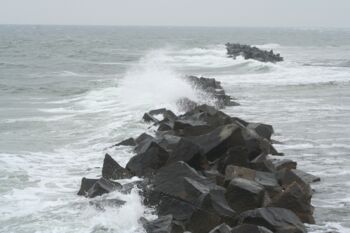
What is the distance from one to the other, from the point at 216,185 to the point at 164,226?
1.31 metres

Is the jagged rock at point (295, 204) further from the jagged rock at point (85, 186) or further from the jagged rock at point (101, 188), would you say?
the jagged rock at point (85, 186)

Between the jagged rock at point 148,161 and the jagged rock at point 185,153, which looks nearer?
the jagged rock at point 185,153

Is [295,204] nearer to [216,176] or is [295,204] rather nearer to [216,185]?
[216,185]

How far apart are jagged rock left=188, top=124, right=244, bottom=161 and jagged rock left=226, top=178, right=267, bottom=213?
2.07 meters

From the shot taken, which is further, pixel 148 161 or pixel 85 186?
pixel 148 161

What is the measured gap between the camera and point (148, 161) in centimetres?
976

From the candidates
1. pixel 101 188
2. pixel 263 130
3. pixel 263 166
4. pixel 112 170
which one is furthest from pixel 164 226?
pixel 263 130

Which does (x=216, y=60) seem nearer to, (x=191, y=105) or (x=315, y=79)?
(x=315, y=79)

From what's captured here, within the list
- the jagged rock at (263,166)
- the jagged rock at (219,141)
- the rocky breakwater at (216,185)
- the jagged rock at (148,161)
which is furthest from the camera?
the jagged rock at (219,141)

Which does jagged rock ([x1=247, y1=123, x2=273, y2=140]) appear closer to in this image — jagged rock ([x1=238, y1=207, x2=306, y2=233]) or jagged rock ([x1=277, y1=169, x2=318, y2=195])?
jagged rock ([x1=277, y1=169, x2=318, y2=195])

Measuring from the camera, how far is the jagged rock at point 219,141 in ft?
32.0

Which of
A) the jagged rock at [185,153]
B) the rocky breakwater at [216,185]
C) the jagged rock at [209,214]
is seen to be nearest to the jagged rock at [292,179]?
the rocky breakwater at [216,185]

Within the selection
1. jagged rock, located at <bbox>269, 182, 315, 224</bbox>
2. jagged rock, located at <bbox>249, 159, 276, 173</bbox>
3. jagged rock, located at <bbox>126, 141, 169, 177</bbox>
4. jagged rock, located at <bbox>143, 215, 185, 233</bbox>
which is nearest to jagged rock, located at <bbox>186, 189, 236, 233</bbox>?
jagged rock, located at <bbox>143, 215, 185, 233</bbox>

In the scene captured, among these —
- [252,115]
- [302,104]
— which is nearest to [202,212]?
[252,115]
